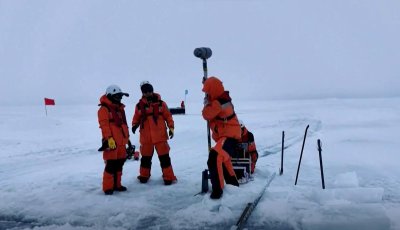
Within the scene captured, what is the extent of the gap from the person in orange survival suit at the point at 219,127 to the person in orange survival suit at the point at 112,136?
150cm

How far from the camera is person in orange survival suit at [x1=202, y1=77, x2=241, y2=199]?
5.32 meters

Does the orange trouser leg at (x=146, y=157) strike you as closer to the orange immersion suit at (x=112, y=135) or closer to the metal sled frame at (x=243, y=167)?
the orange immersion suit at (x=112, y=135)

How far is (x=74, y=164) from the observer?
8.79 m

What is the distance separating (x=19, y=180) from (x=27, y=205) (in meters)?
2.08

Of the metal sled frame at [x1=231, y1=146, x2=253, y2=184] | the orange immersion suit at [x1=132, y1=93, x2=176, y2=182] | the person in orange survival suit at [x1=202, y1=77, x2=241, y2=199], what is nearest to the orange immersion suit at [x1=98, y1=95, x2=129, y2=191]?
the orange immersion suit at [x1=132, y1=93, x2=176, y2=182]

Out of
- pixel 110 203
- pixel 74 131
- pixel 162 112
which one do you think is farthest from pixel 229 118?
pixel 74 131

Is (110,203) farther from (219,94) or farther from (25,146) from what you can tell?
(25,146)

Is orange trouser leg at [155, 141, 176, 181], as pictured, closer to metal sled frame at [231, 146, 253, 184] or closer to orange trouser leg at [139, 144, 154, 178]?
orange trouser leg at [139, 144, 154, 178]

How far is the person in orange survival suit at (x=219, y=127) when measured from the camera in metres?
5.32

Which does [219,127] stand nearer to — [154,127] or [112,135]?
[154,127]

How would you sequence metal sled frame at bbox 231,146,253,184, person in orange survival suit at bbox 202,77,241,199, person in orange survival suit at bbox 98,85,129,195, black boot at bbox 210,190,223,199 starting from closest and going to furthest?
black boot at bbox 210,190,223,199, person in orange survival suit at bbox 202,77,241,199, person in orange survival suit at bbox 98,85,129,195, metal sled frame at bbox 231,146,253,184

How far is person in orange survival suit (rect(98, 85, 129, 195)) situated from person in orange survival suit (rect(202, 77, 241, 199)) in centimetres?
150

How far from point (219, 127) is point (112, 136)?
1.72 meters

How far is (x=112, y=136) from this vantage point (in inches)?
233
